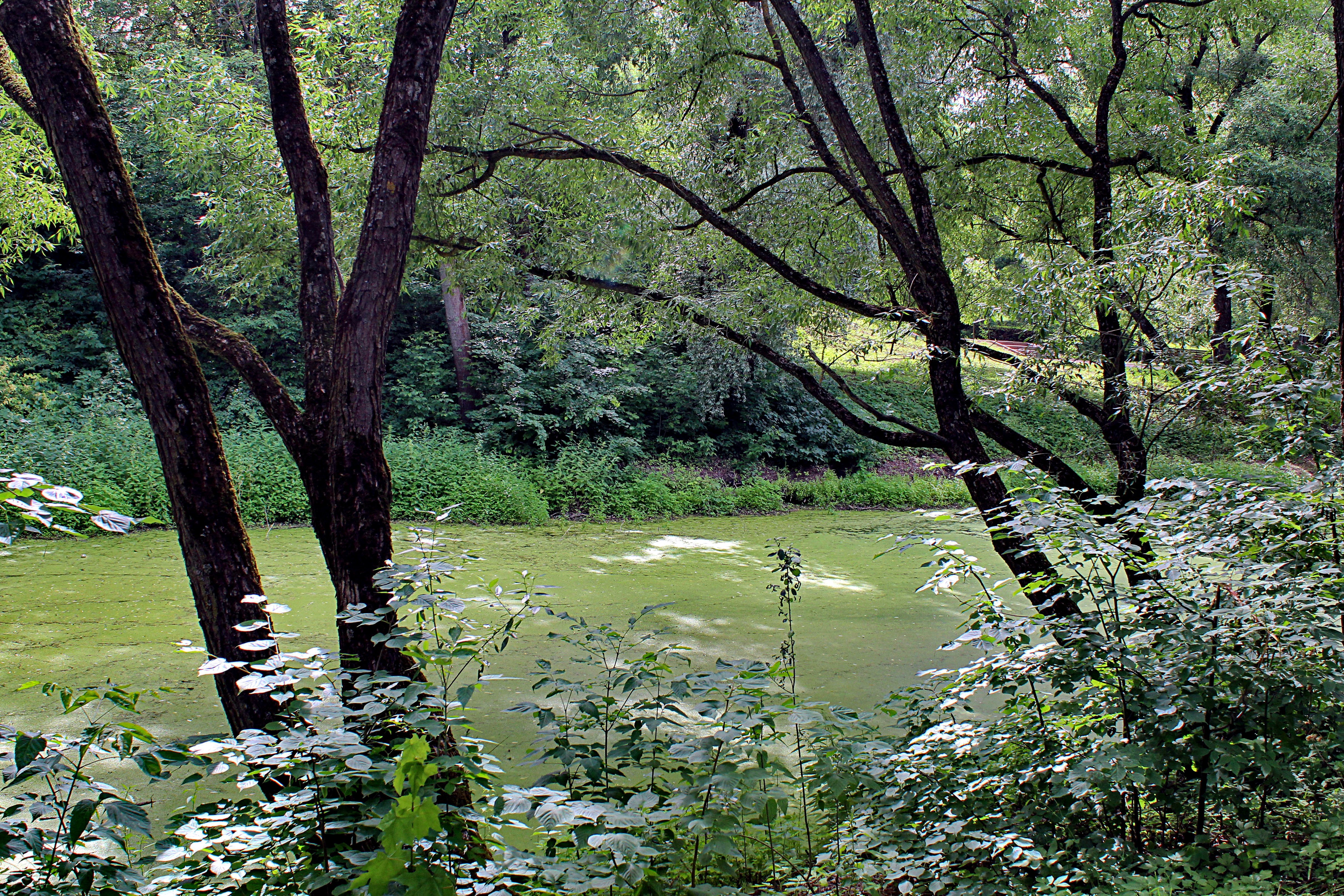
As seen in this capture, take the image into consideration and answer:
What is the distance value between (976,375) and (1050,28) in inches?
86.0

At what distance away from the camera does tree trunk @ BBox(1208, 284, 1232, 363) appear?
292 centimetres

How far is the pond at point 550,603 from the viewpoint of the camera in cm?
380

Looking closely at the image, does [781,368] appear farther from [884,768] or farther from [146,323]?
[146,323]

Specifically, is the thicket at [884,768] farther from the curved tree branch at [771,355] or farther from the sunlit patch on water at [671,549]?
the sunlit patch on water at [671,549]

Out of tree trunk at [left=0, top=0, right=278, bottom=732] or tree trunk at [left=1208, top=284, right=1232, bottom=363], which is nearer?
tree trunk at [left=0, top=0, right=278, bottom=732]

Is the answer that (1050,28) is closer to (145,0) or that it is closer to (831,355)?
(831,355)

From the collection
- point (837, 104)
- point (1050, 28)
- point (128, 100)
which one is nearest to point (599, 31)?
point (837, 104)

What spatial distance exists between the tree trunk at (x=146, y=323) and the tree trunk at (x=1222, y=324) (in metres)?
3.08

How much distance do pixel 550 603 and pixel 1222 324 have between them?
5.60m

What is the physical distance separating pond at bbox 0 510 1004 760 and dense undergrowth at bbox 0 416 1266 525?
0.79 meters

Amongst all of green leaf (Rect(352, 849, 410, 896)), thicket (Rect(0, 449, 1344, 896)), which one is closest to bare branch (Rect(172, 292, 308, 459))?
thicket (Rect(0, 449, 1344, 896))

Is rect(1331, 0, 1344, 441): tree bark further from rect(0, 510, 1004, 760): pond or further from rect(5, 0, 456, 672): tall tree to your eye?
rect(5, 0, 456, 672): tall tree

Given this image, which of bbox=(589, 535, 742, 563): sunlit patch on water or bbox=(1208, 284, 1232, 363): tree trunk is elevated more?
bbox=(1208, 284, 1232, 363): tree trunk

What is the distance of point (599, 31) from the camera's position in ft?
16.5
